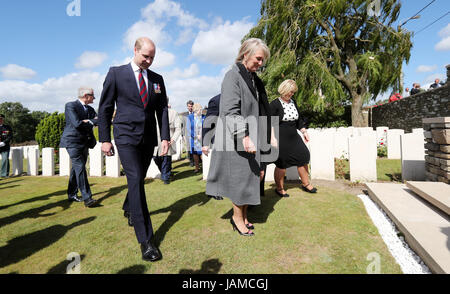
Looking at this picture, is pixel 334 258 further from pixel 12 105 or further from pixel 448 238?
pixel 12 105

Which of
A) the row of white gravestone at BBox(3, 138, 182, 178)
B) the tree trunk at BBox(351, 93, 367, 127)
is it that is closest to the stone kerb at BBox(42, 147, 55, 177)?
the row of white gravestone at BBox(3, 138, 182, 178)

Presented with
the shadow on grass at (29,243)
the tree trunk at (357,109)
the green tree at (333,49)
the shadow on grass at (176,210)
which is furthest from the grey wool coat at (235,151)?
the tree trunk at (357,109)

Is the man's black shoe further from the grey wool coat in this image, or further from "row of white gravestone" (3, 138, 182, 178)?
"row of white gravestone" (3, 138, 182, 178)

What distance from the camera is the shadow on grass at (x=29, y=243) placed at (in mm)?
2270

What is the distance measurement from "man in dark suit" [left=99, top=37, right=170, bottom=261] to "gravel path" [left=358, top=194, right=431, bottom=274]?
2.26 metres

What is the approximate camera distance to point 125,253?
7.53 ft

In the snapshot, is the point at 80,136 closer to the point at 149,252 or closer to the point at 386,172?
the point at 149,252

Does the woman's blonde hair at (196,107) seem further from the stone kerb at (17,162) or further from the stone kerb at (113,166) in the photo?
the stone kerb at (17,162)

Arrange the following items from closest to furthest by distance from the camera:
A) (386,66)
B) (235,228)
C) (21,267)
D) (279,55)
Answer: (21,267), (235,228), (386,66), (279,55)

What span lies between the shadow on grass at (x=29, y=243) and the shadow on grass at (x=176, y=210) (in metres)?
1.14

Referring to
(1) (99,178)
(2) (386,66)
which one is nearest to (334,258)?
(1) (99,178)

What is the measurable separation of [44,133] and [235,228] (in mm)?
12435

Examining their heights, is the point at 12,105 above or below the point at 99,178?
above

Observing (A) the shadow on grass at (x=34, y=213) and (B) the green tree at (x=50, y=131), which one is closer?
(A) the shadow on grass at (x=34, y=213)
